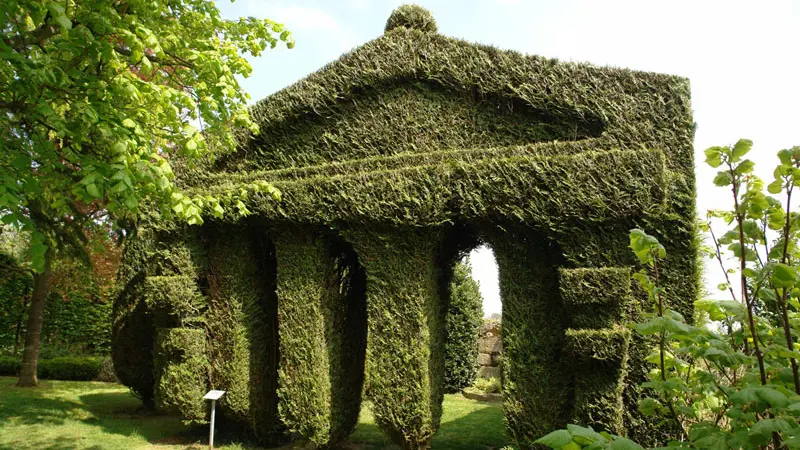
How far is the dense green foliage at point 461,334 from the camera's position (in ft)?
49.7

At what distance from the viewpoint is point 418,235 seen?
24.6 feet

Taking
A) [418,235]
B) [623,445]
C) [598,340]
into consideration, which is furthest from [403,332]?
[623,445]

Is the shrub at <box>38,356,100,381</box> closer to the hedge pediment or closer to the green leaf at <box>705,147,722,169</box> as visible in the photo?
the hedge pediment

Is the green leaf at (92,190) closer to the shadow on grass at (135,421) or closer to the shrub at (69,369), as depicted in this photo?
the shadow on grass at (135,421)

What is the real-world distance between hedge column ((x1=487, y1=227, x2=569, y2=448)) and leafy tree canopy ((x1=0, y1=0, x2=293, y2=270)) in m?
3.86

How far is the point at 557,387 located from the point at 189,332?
5.75 meters

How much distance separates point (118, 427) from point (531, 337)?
788cm

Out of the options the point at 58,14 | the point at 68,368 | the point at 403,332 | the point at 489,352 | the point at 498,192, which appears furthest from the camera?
the point at 489,352

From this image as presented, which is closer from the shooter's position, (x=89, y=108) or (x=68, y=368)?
(x=89, y=108)

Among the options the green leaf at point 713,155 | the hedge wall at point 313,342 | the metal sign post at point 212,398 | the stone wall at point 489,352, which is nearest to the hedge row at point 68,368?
the metal sign post at point 212,398

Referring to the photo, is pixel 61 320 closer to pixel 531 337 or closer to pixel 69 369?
pixel 69 369

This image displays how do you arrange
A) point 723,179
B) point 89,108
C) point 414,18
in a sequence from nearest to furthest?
point 723,179 < point 89,108 < point 414,18

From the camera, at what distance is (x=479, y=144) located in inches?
314

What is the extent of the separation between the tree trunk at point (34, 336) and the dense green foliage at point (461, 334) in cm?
1070
